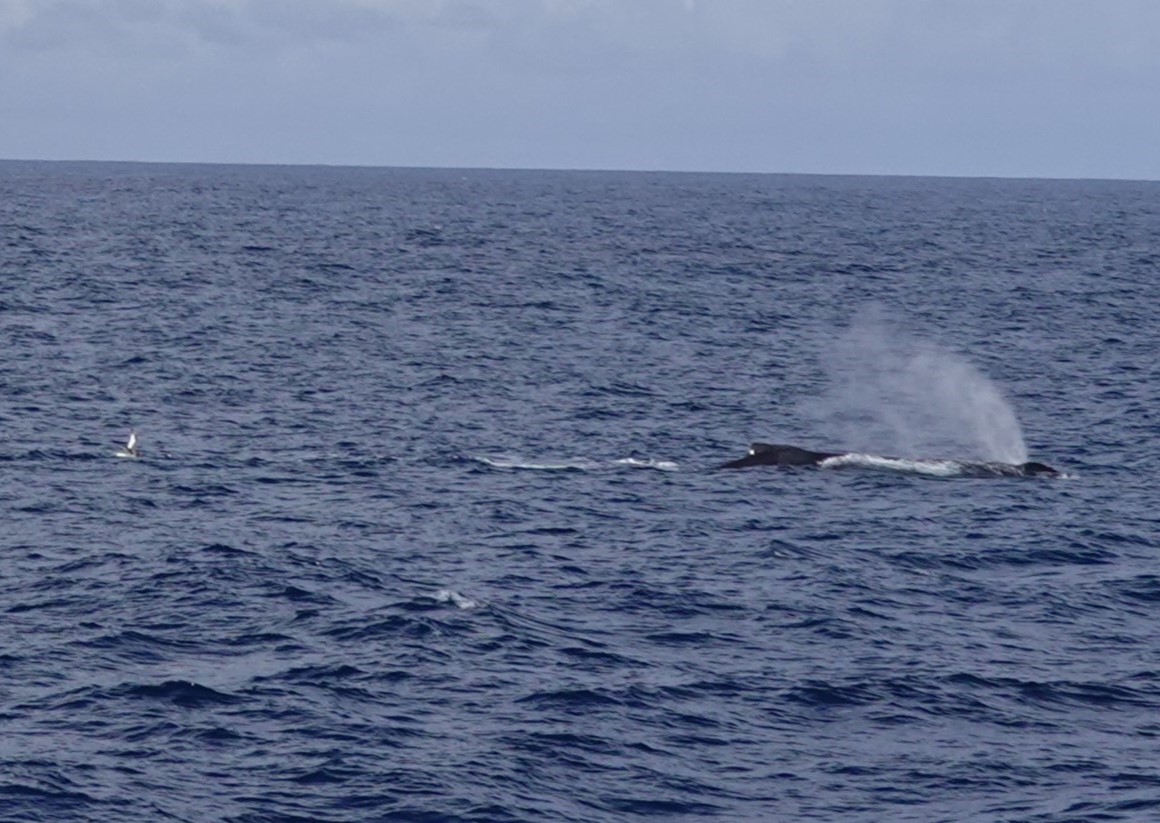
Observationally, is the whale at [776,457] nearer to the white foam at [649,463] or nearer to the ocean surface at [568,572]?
the ocean surface at [568,572]

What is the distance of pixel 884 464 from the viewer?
61469mm

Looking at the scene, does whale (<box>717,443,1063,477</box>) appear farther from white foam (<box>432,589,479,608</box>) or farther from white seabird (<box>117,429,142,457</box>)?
white seabird (<box>117,429,142,457</box>)

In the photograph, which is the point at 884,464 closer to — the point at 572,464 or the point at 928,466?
the point at 928,466

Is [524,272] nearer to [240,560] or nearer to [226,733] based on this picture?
[240,560]

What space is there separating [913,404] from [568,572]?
116ft

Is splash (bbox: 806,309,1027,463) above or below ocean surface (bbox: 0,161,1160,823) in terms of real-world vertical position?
above

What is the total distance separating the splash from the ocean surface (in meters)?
0.28

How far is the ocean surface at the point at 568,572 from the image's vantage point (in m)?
32.9

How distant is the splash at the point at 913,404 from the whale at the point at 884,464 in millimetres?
3582

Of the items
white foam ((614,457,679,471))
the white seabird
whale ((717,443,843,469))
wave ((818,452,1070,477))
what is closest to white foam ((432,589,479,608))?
white foam ((614,457,679,471))

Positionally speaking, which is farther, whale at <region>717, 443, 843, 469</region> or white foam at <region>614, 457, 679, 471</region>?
white foam at <region>614, 457, 679, 471</region>

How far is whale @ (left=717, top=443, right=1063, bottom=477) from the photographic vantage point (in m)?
60.5

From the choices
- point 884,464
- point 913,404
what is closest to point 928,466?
point 884,464

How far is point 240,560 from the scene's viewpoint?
4675 cm
